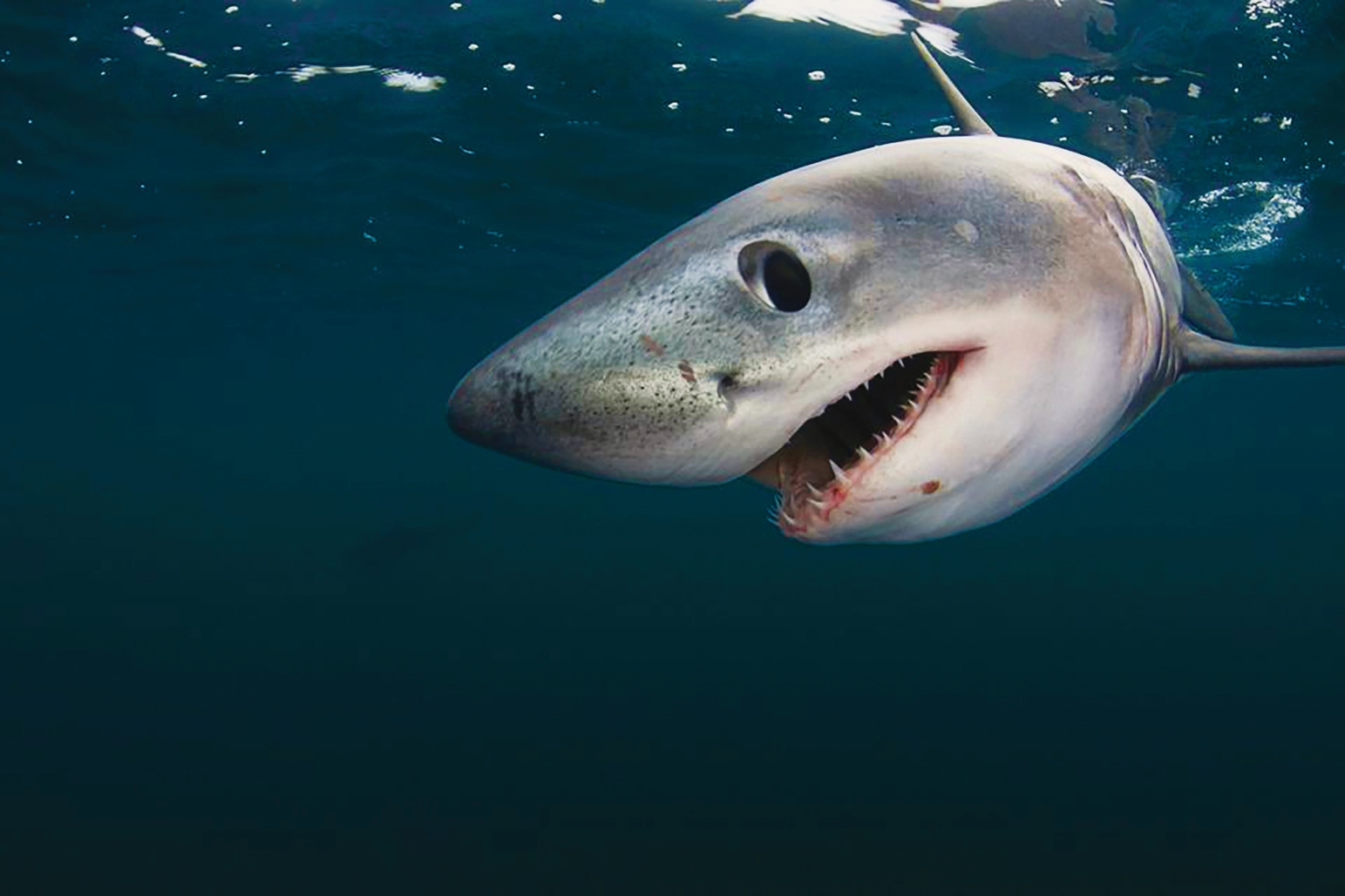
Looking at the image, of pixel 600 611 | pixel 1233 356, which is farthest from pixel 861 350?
pixel 600 611

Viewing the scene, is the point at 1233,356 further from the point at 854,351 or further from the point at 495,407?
the point at 495,407

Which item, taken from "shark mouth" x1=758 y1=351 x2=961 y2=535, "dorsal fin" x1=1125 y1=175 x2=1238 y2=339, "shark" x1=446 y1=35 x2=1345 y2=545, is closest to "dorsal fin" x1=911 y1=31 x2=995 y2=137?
"dorsal fin" x1=1125 y1=175 x2=1238 y2=339

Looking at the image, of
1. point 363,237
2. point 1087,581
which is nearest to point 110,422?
point 363,237

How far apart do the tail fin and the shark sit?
401 millimetres

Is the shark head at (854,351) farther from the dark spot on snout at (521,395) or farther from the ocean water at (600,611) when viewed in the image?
the ocean water at (600,611)

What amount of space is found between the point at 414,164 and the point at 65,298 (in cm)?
1947

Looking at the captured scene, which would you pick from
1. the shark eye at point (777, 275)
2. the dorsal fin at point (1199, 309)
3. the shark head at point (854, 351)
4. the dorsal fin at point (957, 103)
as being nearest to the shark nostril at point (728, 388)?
the shark head at point (854, 351)

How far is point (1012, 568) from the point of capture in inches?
1137

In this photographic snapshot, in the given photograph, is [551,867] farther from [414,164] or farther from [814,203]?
[414,164]

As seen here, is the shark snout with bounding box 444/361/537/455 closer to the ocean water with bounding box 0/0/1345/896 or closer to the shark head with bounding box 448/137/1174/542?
the shark head with bounding box 448/137/1174/542

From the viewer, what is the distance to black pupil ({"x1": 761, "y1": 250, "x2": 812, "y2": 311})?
5.00 feet

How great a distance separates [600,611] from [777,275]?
22.0 m

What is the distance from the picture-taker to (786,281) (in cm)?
155

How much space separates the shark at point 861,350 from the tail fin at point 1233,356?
0.40 meters
